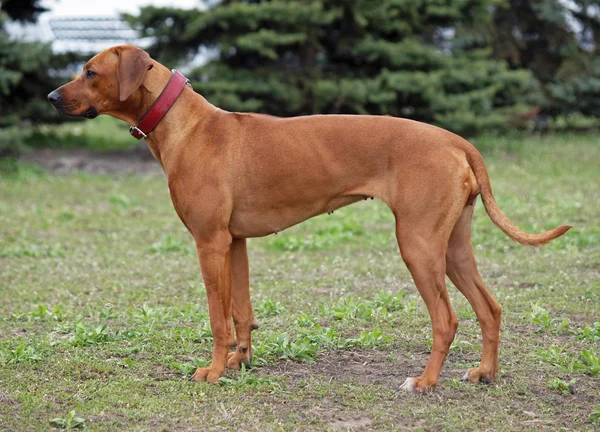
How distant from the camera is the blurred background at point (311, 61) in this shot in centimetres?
1501

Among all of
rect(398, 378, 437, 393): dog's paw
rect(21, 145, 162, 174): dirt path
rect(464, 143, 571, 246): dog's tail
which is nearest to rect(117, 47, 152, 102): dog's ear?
rect(464, 143, 571, 246): dog's tail

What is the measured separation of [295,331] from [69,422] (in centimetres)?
208

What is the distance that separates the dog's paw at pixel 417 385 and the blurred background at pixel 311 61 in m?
10.7

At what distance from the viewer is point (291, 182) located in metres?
4.84

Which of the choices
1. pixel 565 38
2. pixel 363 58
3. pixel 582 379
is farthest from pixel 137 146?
pixel 582 379

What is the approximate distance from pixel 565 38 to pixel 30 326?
1653cm

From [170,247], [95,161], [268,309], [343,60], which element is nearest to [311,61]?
[343,60]

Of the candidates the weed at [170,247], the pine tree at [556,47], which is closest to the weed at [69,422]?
the weed at [170,247]

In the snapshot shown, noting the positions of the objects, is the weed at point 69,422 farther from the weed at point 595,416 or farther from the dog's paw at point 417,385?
the weed at point 595,416

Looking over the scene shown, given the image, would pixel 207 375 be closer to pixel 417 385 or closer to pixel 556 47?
pixel 417 385

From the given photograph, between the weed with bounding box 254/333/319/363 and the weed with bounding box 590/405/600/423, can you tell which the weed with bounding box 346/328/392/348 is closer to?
the weed with bounding box 254/333/319/363

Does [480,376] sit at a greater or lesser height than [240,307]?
lesser

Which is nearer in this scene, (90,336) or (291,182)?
(291,182)

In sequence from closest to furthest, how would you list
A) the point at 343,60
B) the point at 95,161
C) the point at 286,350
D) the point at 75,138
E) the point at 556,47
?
1. the point at 286,350
2. the point at 95,161
3. the point at 343,60
4. the point at 75,138
5. the point at 556,47
